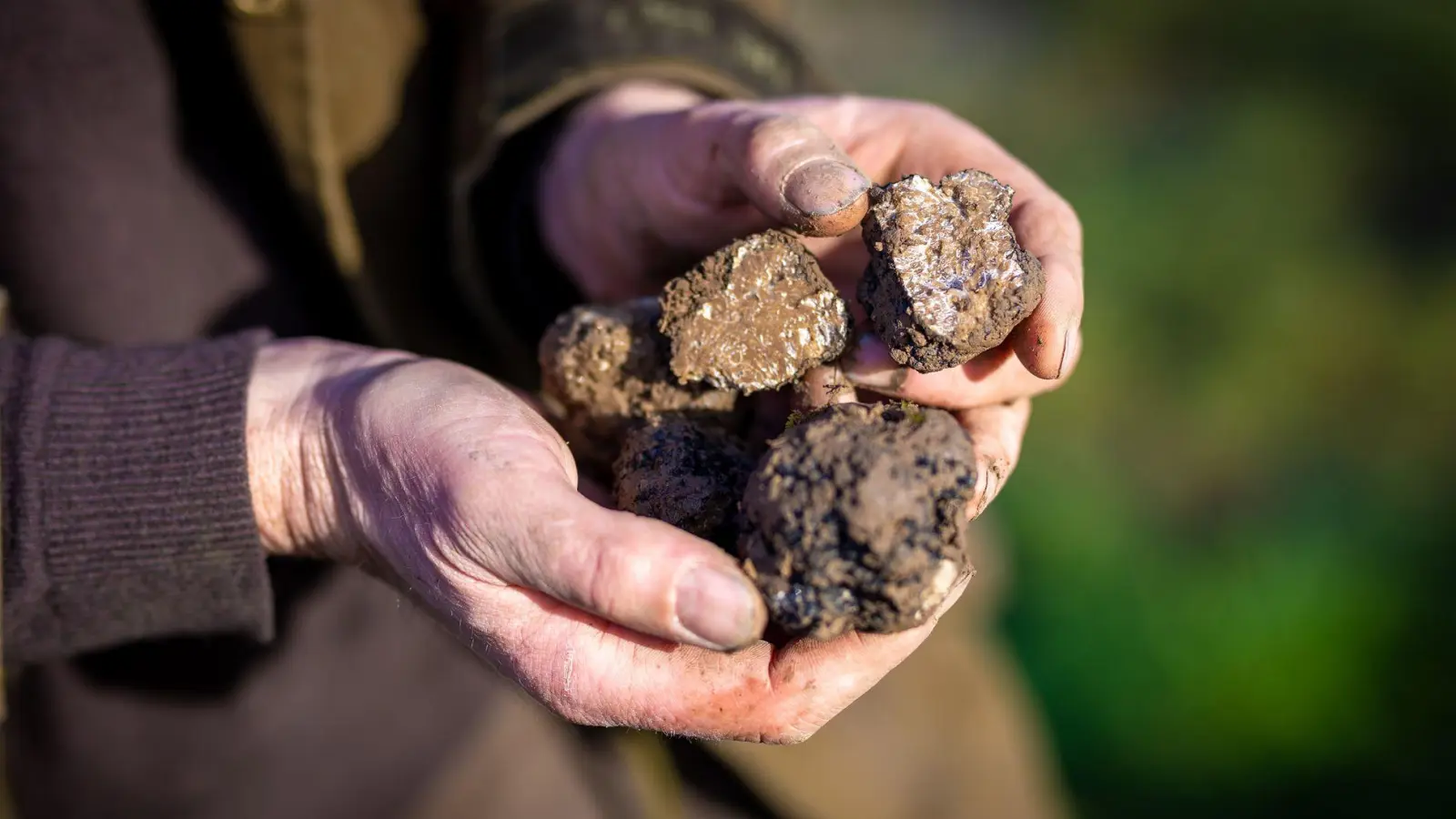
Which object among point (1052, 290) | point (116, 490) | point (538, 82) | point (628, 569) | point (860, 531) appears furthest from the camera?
point (538, 82)

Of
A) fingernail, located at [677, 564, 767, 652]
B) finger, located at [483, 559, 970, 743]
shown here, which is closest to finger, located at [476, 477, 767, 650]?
fingernail, located at [677, 564, 767, 652]

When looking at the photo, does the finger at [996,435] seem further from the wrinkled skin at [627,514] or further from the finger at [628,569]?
the finger at [628,569]

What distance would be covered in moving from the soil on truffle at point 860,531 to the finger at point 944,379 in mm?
356

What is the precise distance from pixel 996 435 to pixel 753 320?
0.57m

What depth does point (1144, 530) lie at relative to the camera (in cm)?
459

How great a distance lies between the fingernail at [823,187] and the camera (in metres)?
1.64

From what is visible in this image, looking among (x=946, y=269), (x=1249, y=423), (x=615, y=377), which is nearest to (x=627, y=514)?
(x=615, y=377)

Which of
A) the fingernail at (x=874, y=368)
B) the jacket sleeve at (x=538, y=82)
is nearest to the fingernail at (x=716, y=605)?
the fingernail at (x=874, y=368)

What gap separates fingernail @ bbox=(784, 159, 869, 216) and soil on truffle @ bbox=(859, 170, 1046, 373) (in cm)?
11

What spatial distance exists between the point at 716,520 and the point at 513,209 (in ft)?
4.05

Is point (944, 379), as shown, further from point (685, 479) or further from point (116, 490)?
point (116, 490)

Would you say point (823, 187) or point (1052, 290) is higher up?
point (823, 187)

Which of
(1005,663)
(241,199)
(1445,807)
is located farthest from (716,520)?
(1445,807)

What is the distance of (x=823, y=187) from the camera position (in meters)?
1.64
